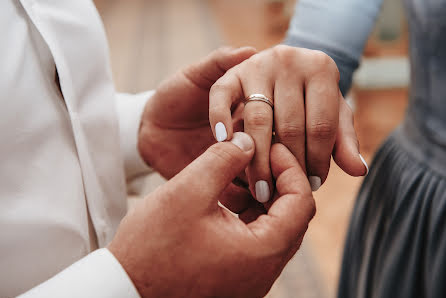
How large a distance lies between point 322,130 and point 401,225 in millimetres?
334

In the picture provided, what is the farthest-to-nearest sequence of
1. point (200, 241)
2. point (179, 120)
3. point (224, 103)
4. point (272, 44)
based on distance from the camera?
point (272, 44) < point (179, 120) < point (224, 103) < point (200, 241)

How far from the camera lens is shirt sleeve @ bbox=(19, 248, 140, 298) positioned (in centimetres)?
42

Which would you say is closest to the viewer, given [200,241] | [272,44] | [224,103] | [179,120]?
[200,241]

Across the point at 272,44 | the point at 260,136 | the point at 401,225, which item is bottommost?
the point at 272,44

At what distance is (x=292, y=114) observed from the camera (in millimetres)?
550

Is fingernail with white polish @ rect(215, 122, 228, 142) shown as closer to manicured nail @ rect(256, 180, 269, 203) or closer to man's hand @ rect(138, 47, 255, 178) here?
manicured nail @ rect(256, 180, 269, 203)

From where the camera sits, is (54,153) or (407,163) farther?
(407,163)

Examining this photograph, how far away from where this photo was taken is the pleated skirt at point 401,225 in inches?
27.9

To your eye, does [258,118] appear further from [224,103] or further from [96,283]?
[96,283]

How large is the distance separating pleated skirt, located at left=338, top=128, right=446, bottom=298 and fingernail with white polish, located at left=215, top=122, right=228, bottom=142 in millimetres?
414

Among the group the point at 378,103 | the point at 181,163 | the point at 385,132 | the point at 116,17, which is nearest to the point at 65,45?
the point at 181,163

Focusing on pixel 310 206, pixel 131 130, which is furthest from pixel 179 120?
pixel 310 206

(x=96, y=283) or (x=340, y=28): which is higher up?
(x=340, y=28)

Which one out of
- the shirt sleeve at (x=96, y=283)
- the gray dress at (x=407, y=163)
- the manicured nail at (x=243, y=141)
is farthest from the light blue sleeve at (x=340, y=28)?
the shirt sleeve at (x=96, y=283)
